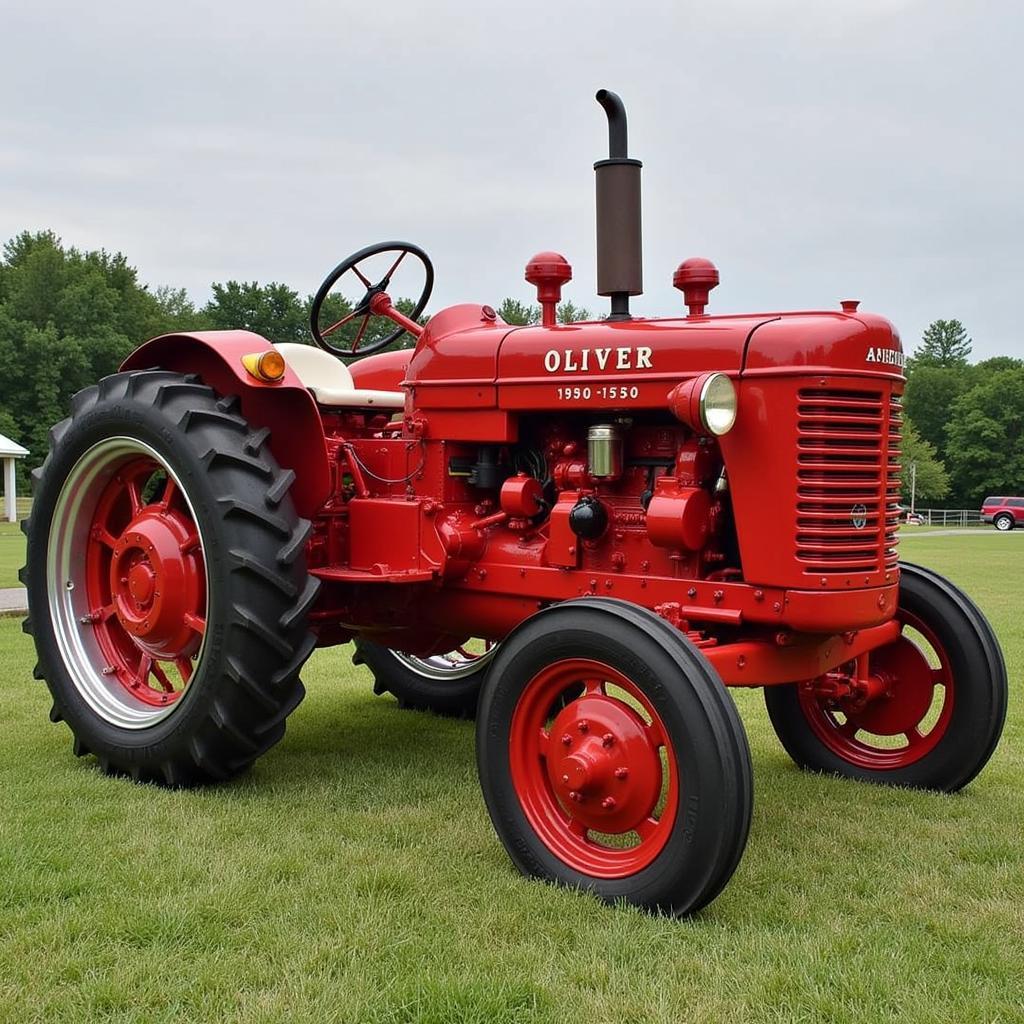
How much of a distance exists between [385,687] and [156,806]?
209 cm

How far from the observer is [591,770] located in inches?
130

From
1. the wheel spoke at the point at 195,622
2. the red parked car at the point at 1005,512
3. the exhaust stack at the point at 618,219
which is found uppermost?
the exhaust stack at the point at 618,219

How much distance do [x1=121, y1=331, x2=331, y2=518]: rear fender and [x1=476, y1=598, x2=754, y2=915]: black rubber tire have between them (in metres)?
1.40

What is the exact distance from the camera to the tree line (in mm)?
44625

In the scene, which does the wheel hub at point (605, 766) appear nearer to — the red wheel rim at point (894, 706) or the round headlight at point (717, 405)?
the round headlight at point (717, 405)

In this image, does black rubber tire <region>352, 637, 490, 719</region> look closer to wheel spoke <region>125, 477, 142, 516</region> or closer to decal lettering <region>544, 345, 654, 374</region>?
wheel spoke <region>125, 477, 142, 516</region>

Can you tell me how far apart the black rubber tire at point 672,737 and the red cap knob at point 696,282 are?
4.81 feet

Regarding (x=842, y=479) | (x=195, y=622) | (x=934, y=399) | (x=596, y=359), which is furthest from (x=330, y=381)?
(x=934, y=399)

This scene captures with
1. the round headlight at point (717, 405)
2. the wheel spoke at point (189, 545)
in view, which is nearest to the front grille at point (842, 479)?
the round headlight at point (717, 405)

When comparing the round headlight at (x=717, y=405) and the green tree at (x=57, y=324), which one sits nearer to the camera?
the round headlight at (x=717, y=405)

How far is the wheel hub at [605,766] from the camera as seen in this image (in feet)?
10.7

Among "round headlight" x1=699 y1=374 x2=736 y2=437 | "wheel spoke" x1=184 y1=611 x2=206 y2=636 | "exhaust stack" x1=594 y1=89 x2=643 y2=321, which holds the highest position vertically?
"exhaust stack" x1=594 y1=89 x2=643 y2=321

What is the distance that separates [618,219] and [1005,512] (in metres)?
40.6

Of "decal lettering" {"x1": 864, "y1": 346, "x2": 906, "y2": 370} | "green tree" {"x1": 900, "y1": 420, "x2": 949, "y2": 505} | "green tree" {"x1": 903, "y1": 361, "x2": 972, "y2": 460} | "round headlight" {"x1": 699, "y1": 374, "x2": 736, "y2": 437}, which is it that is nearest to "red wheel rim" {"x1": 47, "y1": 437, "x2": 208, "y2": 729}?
"round headlight" {"x1": 699, "y1": 374, "x2": 736, "y2": 437}
